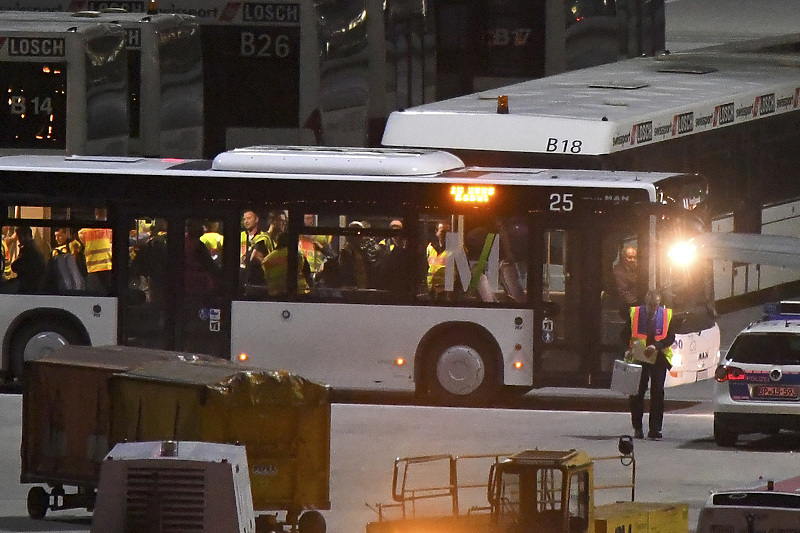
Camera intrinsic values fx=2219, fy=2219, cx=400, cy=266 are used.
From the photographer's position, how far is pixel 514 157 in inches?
1030

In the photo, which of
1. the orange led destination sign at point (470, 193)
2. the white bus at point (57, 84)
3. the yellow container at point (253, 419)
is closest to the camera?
the yellow container at point (253, 419)

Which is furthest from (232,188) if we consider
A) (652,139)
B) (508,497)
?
(508,497)

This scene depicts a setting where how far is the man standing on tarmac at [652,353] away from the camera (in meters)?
22.0

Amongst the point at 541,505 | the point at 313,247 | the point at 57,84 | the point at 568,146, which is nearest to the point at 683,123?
the point at 568,146

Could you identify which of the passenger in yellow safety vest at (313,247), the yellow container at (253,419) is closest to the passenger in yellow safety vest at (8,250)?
the passenger in yellow safety vest at (313,247)

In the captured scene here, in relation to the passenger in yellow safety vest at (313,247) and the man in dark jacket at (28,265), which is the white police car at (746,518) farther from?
the man in dark jacket at (28,265)

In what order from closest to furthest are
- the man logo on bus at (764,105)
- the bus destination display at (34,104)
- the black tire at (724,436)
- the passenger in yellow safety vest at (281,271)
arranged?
the black tire at (724,436), the passenger in yellow safety vest at (281,271), the bus destination display at (34,104), the man logo on bus at (764,105)

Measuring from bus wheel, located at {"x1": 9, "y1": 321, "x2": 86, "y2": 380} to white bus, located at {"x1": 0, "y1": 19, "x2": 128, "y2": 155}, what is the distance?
5131mm

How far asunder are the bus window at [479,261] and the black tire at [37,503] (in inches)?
290

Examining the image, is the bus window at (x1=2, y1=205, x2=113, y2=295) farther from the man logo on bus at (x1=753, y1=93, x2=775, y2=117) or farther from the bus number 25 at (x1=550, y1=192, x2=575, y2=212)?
the man logo on bus at (x1=753, y1=93, x2=775, y2=117)

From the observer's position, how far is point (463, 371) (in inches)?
953

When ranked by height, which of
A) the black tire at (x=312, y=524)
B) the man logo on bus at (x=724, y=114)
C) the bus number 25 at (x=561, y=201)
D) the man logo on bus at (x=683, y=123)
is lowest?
the black tire at (x=312, y=524)

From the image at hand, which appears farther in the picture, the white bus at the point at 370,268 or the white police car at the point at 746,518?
the white bus at the point at 370,268

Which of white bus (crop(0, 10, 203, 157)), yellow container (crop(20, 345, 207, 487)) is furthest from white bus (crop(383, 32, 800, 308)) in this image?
yellow container (crop(20, 345, 207, 487))
